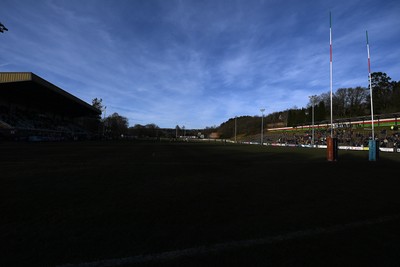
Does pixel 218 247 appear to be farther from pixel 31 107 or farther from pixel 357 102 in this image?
pixel 357 102

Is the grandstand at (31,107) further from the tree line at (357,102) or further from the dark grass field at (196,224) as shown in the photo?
the tree line at (357,102)

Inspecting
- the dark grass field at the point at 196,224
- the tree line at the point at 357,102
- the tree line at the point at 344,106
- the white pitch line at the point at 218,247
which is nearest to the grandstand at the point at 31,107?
the tree line at the point at 344,106

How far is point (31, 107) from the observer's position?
210ft

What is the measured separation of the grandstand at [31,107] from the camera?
43.8m

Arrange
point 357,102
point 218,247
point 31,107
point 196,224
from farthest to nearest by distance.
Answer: point 357,102 → point 31,107 → point 196,224 → point 218,247

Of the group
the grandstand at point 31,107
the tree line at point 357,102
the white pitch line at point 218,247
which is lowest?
the white pitch line at point 218,247

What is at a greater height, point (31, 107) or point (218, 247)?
point (31, 107)

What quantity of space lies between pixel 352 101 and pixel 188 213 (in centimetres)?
10940

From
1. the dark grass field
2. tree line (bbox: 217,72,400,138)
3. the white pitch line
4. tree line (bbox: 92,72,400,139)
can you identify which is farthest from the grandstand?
tree line (bbox: 217,72,400,138)

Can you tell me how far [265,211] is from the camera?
5.57 meters

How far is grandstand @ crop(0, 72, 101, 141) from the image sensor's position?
43803 mm

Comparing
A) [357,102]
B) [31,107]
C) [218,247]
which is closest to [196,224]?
[218,247]

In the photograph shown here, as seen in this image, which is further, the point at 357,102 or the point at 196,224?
the point at 357,102

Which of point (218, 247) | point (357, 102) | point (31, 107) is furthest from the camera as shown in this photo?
point (357, 102)
